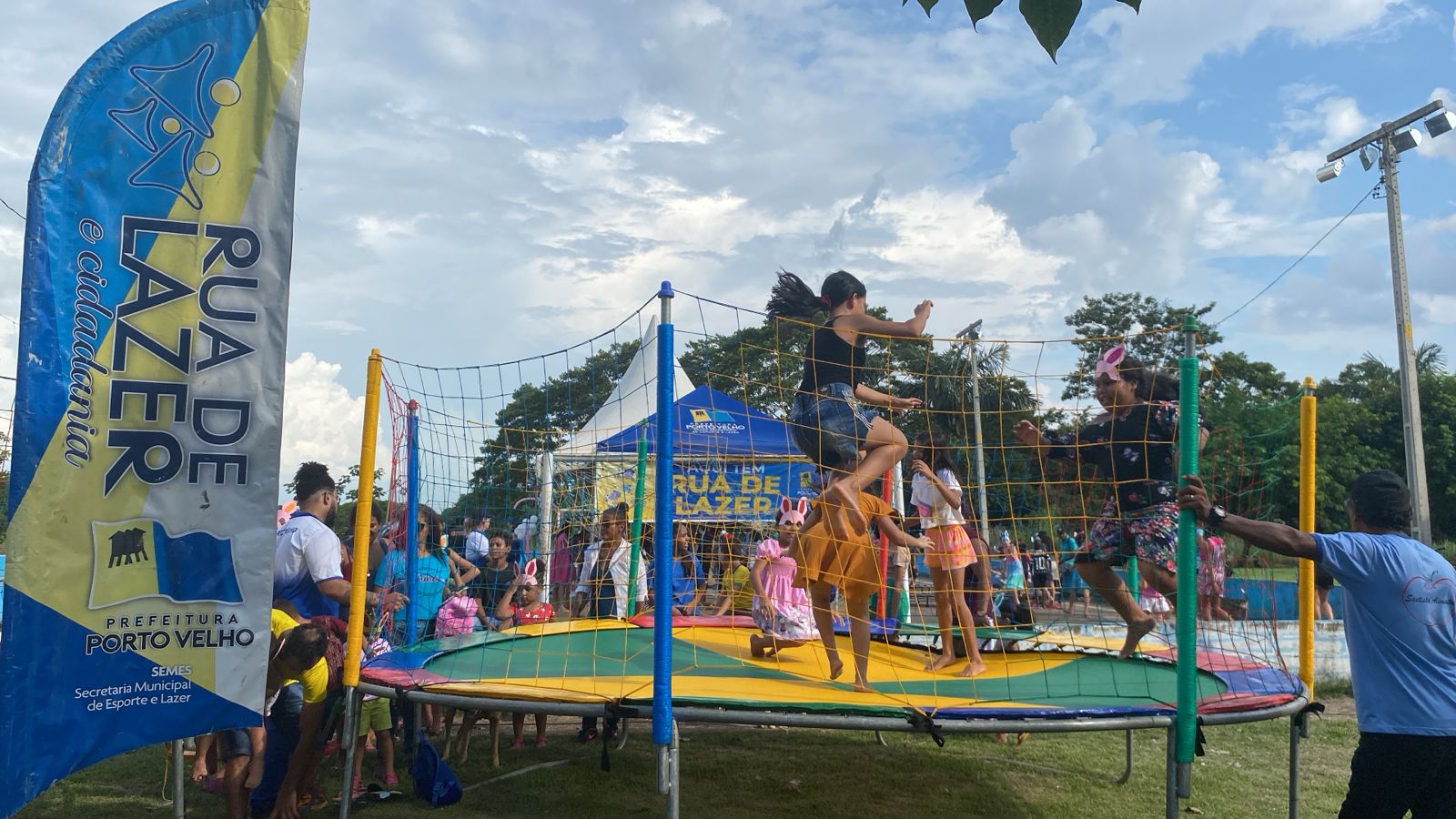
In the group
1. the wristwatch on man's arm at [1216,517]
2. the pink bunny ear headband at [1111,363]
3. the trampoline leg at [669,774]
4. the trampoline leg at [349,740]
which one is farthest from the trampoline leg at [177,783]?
the pink bunny ear headband at [1111,363]

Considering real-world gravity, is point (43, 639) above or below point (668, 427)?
below

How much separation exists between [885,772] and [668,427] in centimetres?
329

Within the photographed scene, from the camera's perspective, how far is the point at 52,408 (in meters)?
3.12

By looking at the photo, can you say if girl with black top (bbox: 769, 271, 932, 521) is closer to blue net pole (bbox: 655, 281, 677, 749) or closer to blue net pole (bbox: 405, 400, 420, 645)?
blue net pole (bbox: 655, 281, 677, 749)

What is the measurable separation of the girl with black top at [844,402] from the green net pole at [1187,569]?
1229 millimetres

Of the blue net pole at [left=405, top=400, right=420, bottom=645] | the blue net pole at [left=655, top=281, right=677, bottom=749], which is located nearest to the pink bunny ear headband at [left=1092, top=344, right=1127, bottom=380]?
the blue net pole at [left=655, top=281, right=677, bottom=749]

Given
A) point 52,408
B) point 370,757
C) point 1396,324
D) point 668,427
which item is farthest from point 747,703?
point 1396,324

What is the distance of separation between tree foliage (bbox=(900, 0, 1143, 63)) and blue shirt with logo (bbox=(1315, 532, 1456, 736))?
2.41 metres

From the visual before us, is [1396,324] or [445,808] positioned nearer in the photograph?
[445,808]

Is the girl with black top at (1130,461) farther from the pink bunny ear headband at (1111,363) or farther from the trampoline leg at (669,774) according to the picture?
the trampoline leg at (669,774)

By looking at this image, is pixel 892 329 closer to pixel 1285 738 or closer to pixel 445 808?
pixel 445 808

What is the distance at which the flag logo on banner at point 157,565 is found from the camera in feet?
10.5

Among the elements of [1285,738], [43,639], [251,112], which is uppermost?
[251,112]

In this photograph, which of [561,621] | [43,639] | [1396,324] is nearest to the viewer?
[43,639]
